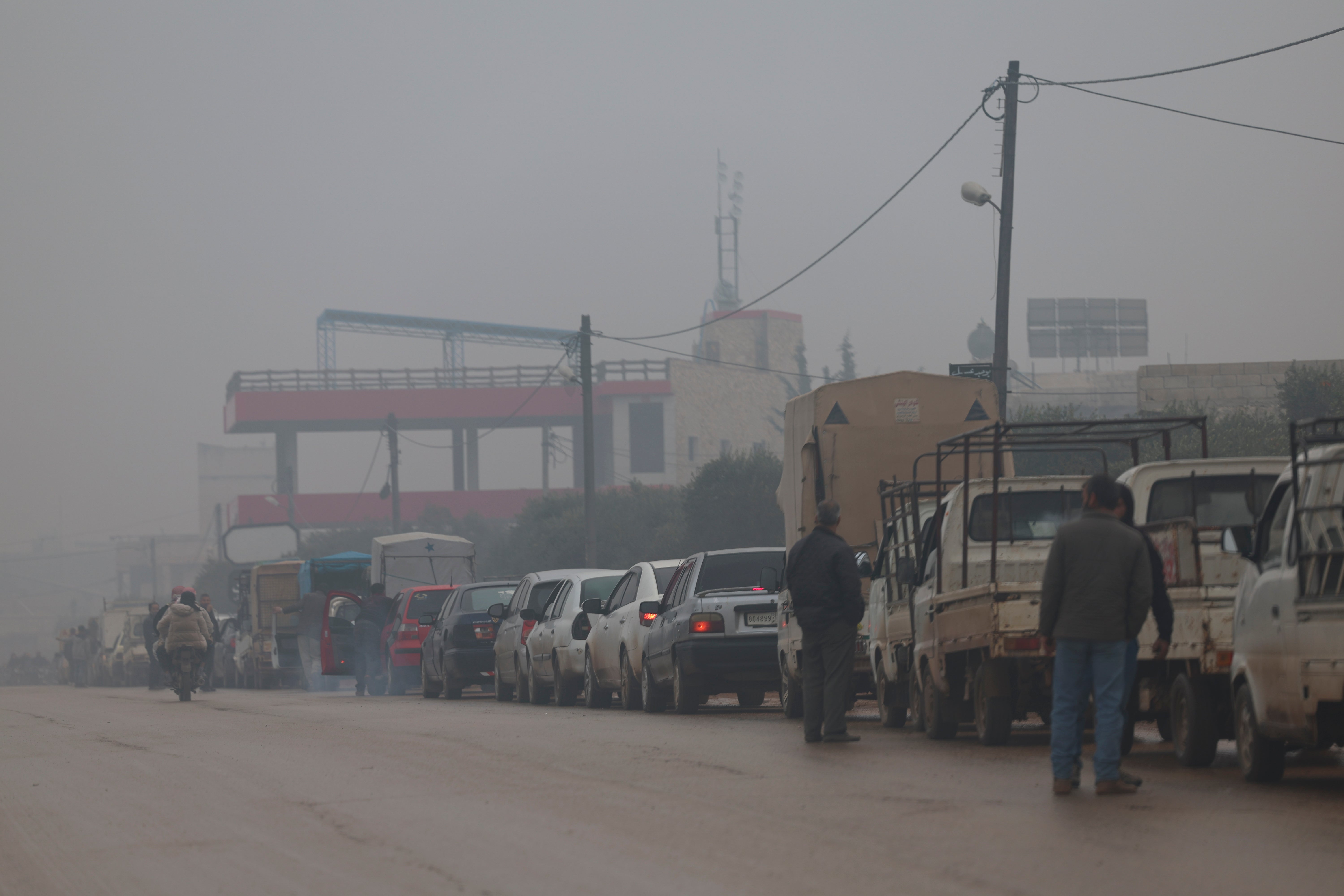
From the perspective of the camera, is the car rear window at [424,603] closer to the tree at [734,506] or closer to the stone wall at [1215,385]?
the stone wall at [1215,385]

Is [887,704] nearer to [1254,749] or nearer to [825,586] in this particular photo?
[825,586]

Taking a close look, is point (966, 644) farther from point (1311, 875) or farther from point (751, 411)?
point (751, 411)

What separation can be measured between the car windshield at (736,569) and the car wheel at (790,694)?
1.05 metres

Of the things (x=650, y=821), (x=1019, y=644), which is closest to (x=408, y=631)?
(x=1019, y=644)

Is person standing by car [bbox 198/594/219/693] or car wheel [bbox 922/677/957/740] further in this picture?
person standing by car [bbox 198/594/219/693]

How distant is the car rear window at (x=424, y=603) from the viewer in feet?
90.3

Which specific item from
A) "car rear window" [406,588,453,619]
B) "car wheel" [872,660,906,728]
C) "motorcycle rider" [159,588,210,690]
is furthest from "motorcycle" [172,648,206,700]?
"car wheel" [872,660,906,728]

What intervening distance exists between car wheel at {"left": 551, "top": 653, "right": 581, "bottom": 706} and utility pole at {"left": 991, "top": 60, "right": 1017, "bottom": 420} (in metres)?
6.92

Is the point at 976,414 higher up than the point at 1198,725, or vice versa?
the point at 976,414

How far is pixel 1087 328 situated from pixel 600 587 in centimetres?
8015

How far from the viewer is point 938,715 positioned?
12.3 meters

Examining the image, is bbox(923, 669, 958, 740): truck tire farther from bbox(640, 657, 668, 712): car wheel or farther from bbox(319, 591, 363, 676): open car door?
bbox(319, 591, 363, 676): open car door

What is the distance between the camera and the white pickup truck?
9.99 meters

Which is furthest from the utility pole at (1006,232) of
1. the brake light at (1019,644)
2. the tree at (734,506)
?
the tree at (734,506)
